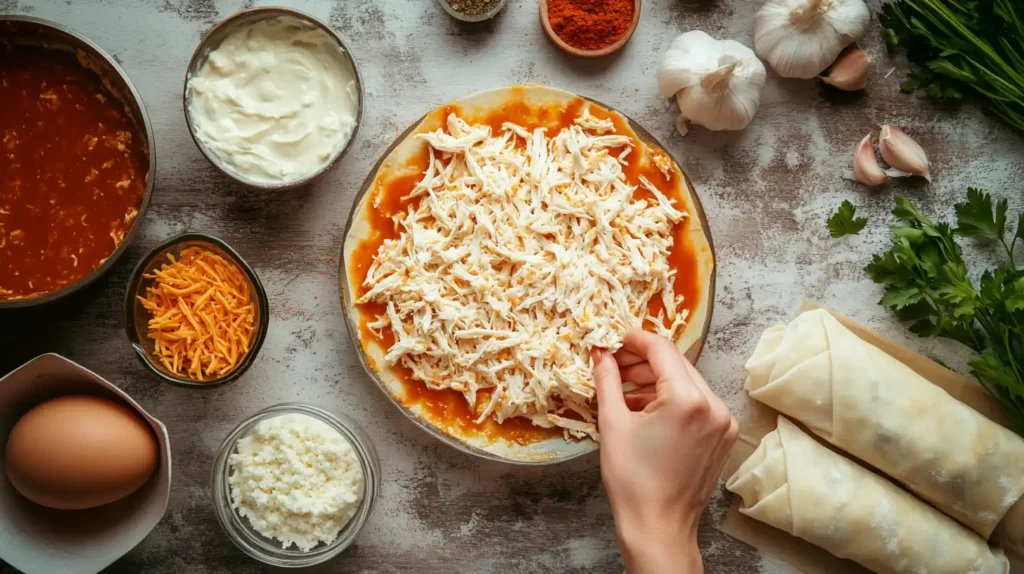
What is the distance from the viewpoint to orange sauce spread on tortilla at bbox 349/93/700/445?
237cm

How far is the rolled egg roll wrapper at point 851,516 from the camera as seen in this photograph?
2400 mm

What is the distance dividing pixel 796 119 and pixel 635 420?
1.34m

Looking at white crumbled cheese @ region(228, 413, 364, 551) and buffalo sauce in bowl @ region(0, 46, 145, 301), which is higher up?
buffalo sauce in bowl @ region(0, 46, 145, 301)

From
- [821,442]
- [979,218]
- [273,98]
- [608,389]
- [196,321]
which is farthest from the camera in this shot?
[821,442]

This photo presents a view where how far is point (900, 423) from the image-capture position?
7.94 ft

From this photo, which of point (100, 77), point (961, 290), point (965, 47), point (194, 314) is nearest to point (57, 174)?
point (100, 77)

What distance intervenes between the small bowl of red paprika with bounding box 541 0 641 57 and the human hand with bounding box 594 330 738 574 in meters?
1.11

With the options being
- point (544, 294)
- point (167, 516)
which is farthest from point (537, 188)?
point (167, 516)

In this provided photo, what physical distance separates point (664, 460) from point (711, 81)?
48.9 inches

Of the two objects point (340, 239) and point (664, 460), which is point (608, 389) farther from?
point (340, 239)

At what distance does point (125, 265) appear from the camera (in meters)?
2.53

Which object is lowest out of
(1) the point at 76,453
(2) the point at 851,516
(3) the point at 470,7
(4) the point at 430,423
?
(2) the point at 851,516

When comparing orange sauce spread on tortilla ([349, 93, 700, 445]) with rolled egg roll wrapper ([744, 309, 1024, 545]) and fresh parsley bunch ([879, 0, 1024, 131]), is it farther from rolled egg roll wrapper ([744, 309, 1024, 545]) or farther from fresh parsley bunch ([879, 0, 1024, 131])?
fresh parsley bunch ([879, 0, 1024, 131])

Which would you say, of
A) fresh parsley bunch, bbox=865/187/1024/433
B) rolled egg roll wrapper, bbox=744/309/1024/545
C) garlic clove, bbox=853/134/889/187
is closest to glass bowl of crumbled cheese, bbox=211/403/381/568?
rolled egg roll wrapper, bbox=744/309/1024/545
